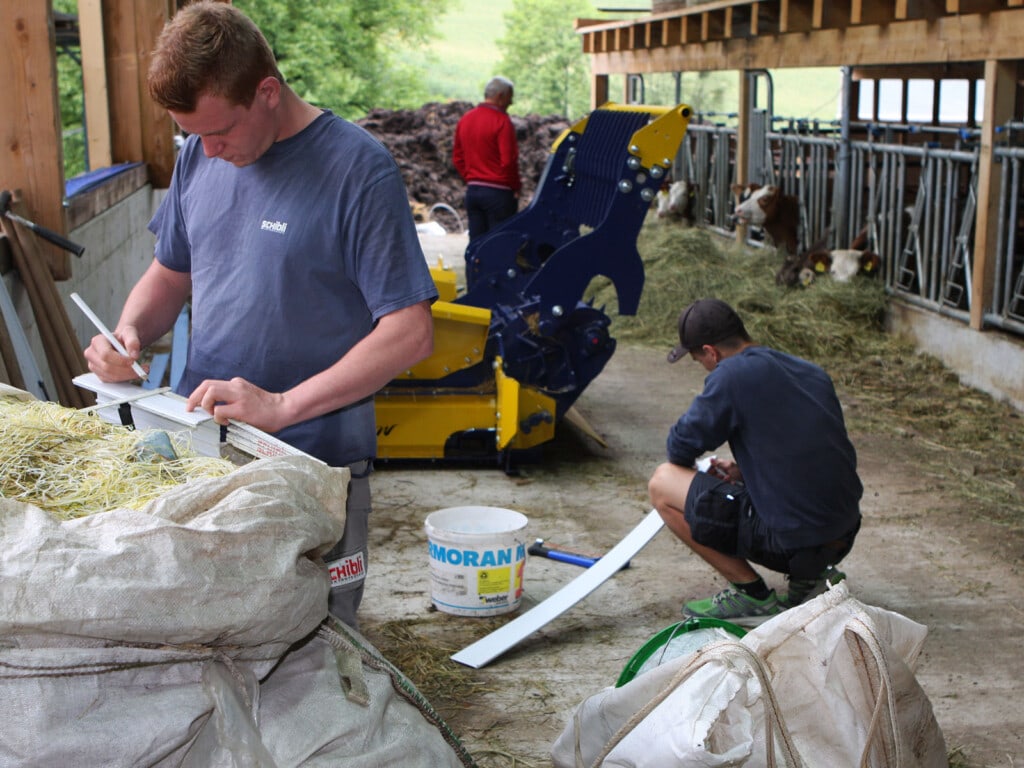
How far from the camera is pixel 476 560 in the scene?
4305mm

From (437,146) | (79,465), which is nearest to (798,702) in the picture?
(79,465)

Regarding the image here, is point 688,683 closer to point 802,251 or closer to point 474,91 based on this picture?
point 802,251

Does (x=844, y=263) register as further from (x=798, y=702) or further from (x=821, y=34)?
(x=798, y=702)

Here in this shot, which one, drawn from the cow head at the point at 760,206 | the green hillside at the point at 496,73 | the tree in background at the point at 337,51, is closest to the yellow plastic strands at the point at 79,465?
the cow head at the point at 760,206

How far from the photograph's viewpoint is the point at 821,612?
7.83 feet

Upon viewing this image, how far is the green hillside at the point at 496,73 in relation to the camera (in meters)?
32.3

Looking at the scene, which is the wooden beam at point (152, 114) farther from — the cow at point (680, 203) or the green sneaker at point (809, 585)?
the cow at point (680, 203)

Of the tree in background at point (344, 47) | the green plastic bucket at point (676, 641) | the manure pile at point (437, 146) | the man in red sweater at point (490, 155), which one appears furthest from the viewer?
the tree in background at point (344, 47)

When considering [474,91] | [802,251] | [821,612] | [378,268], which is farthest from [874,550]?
[474,91]

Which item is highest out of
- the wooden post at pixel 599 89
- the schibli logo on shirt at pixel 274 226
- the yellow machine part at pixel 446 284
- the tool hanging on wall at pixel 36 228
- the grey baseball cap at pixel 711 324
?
the wooden post at pixel 599 89

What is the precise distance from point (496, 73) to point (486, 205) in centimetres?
3176

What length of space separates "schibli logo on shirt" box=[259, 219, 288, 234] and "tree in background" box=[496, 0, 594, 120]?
3534 cm

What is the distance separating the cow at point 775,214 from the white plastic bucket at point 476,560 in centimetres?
695

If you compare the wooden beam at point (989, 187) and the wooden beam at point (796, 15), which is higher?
the wooden beam at point (796, 15)
